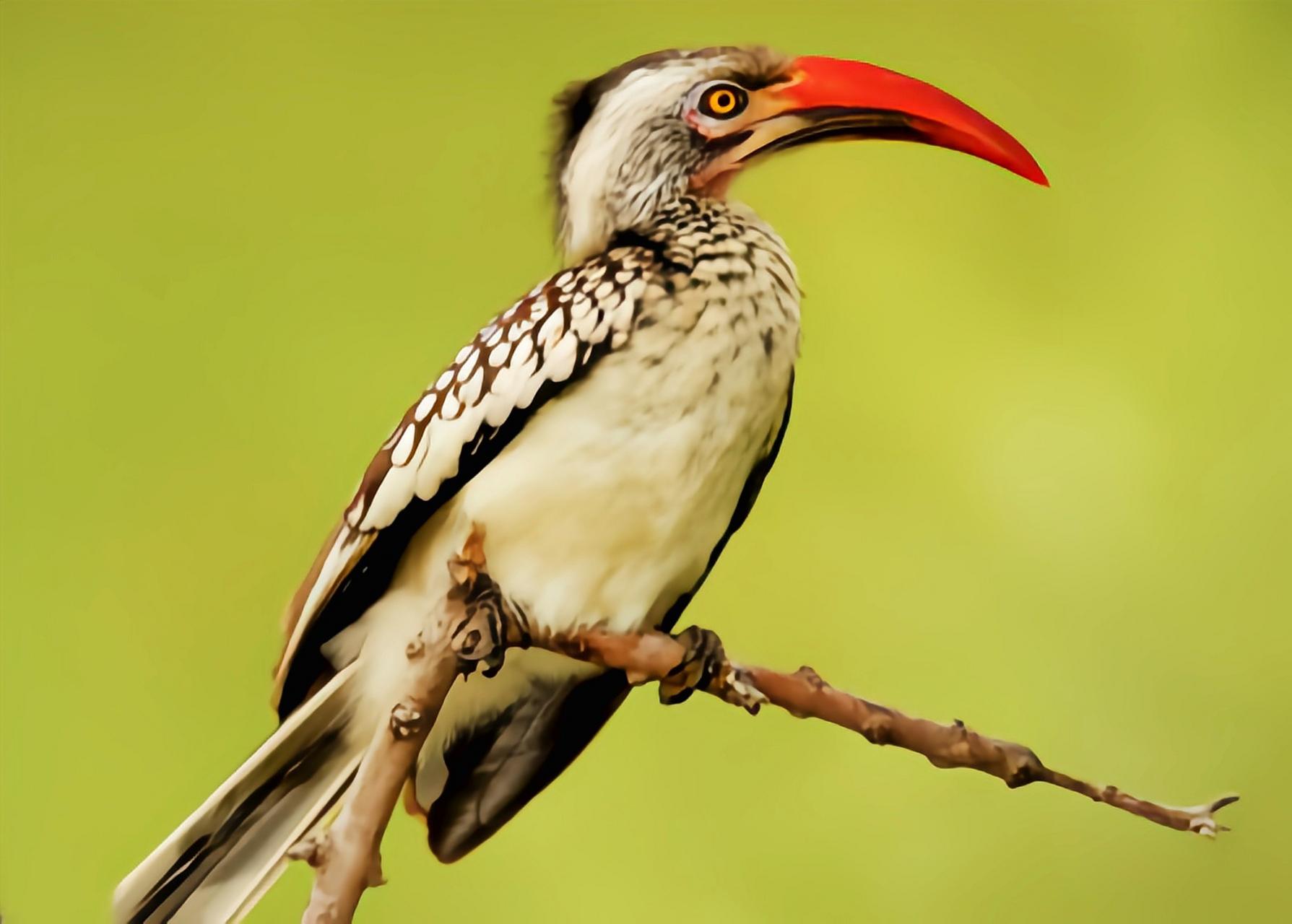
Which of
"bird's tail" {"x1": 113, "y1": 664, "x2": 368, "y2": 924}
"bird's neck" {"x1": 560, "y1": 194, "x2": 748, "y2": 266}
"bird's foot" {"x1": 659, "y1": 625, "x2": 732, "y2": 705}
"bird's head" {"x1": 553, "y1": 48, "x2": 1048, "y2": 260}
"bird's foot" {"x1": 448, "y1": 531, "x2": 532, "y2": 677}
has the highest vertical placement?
"bird's head" {"x1": 553, "y1": 48, "x2": 1048, "y2": 260}

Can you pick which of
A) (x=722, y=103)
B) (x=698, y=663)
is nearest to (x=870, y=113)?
(x=722, y=103)

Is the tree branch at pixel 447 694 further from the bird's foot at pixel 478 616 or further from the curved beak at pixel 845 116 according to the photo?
the curved beak at pixel 845 116

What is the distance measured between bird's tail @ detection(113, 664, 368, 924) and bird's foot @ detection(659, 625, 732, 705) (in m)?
0.35

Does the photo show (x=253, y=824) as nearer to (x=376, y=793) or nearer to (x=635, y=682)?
(x=376, y=793)

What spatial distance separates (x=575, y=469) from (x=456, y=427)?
133 mm

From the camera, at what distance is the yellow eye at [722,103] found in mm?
1109

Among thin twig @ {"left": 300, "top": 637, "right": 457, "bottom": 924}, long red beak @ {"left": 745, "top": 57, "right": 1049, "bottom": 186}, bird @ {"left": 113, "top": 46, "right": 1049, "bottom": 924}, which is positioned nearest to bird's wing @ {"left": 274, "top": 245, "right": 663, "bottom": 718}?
bird @ {"left": 113, "top": 46, "right": 1049, "bottom": 924}

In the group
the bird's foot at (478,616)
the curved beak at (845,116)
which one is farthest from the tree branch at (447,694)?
the curved beak at (845,116)

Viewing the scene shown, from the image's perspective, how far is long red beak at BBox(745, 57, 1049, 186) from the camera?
1120 millimetres

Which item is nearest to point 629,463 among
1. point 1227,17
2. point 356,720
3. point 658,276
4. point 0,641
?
point 658,276

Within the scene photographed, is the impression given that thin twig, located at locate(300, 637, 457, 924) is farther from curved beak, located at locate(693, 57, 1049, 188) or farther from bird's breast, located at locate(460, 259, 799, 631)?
curved beak, located at locate(693, 57, 1049, 188)

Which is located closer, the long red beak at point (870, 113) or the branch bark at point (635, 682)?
the branch bark at point (635, 682)

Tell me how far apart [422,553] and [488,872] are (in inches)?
14.1

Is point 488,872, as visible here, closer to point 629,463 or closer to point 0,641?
point 629,463
